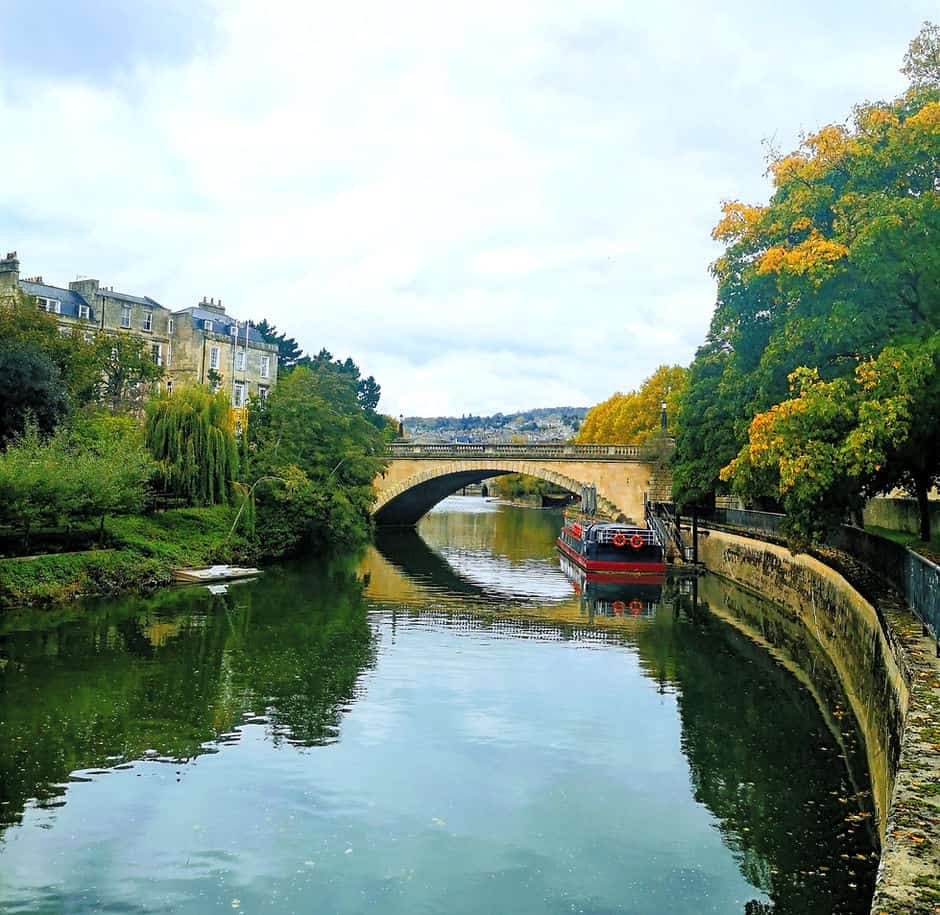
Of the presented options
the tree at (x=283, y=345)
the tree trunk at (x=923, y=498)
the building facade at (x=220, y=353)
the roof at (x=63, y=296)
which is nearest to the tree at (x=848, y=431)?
the tree trunk at (x=923, y=498)

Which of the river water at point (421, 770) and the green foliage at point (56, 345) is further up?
the green foliage at point (56, 345)

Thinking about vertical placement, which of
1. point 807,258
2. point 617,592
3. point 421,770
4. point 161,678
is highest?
point 807,258

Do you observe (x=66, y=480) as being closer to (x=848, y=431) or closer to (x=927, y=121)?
(x=848, y=431)

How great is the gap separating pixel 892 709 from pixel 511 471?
170ft

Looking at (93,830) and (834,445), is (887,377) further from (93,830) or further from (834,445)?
(93,830)

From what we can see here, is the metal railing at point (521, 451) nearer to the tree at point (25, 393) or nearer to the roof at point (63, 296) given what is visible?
the roof at point (63, 296)

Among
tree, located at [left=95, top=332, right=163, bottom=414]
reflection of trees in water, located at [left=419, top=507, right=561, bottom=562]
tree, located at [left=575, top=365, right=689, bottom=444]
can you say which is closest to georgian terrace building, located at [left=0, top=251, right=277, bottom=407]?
tree, located at [left=95, top=332, right=163, bottom=414]

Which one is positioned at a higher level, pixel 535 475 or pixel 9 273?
pixel 9 273

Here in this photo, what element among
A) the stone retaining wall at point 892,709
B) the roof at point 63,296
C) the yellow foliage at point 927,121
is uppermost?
the roof at point 63,296

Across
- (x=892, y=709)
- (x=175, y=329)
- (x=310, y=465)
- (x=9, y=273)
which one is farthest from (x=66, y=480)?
(x=175, y=329)

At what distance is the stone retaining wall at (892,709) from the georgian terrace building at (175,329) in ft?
139

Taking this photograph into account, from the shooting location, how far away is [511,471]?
64.4 meters

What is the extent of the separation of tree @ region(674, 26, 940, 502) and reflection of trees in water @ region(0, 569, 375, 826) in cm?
1260

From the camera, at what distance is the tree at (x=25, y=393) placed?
115 feet
